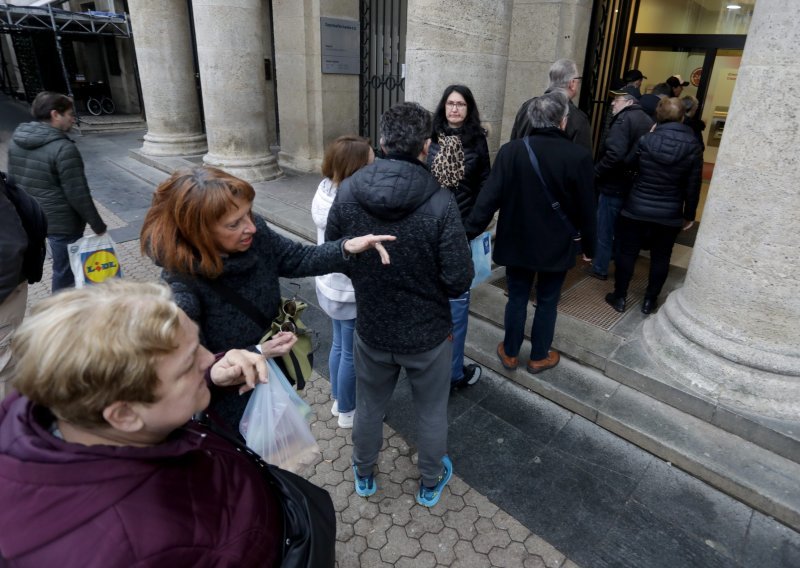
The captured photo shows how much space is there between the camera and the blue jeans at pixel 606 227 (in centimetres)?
473

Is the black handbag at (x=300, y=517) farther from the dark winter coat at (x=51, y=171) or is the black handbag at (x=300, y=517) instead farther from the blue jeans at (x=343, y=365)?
the dark winter coat at (x=51, y=171)

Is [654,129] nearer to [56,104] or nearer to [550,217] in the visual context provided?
[550,217]

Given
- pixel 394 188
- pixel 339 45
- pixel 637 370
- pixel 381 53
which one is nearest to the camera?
pixel 394 188

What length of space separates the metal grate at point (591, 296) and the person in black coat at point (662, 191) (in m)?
0.33

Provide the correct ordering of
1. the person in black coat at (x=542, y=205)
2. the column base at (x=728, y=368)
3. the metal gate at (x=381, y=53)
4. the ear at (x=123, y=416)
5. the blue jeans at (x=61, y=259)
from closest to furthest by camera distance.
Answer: the ear at (x=123, y=416) < the person in black coat at (x=542, y=205) < the column base at (x=728, y=368) < the blue jeans at (x=61, y=259) < the metal gate at (x=381, y=53)

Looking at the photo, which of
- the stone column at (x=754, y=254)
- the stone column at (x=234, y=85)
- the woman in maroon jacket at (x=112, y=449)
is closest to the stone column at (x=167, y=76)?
the stone column at (x=234, y=85)

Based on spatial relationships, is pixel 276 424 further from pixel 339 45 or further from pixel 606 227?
pixel 339 45

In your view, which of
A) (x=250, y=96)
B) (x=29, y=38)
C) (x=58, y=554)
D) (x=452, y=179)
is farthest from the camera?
(x=29, y=38)

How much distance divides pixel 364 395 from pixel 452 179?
4.65ft

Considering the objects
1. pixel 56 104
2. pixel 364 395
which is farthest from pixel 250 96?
pixel 364 395

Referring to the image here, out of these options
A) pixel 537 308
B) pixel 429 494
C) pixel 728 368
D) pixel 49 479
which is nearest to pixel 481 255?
pixel 537 308

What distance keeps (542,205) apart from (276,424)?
79.7 inches

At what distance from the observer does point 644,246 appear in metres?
4.25

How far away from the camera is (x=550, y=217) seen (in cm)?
313
